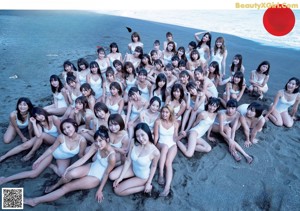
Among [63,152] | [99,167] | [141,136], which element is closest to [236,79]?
[141,136]

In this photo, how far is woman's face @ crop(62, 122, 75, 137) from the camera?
4004 mm

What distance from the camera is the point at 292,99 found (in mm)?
5828

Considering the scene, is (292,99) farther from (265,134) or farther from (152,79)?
(152,79)

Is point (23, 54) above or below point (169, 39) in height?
below

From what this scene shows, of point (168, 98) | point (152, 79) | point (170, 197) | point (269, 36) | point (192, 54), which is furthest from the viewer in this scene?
point (269, 36)

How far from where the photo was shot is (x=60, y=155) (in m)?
4.38

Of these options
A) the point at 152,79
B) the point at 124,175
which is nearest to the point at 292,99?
the point at 152,79

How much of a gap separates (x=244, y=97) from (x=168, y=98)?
3234mm

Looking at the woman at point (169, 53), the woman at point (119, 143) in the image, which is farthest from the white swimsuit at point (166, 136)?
the woman at point (169, 53)

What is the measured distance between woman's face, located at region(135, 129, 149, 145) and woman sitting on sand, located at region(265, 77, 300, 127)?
4.01m

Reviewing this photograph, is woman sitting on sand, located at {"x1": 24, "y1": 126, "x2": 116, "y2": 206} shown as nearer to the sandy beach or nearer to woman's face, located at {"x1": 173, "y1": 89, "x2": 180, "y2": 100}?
the sandy beach

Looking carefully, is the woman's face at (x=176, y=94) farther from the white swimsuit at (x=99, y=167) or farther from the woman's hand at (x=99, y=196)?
the woman's hand at (x=99, y=196)

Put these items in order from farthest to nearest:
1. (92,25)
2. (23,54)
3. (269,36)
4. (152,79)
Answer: (92,25) → (269,36) → (23,54) → (152,79)

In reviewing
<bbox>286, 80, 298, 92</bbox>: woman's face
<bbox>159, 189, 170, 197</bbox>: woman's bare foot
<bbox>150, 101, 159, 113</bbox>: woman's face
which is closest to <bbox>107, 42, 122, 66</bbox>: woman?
<bbox>150, 101, 159, 113</bbox>: woman's face
